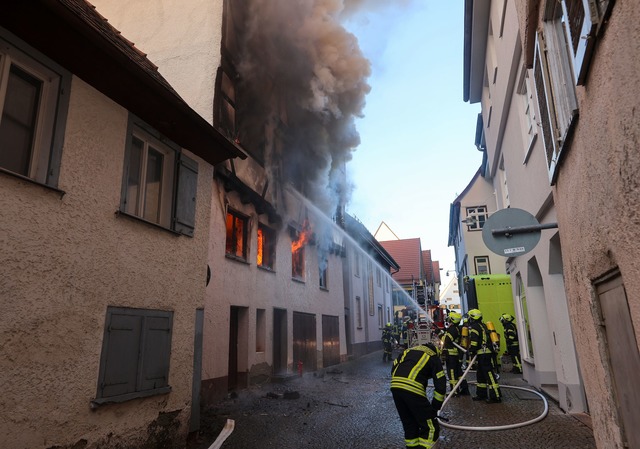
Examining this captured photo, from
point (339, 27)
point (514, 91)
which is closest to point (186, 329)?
point (514, 91)

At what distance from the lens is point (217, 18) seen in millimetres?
10516

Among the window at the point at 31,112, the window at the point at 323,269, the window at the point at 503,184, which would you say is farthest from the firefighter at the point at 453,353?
the window at the point at 31,112

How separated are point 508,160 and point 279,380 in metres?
7.82

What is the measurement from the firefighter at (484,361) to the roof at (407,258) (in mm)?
28388

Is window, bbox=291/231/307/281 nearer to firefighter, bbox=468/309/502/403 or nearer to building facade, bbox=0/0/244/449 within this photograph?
firefighter, bbox=468/309/502/403

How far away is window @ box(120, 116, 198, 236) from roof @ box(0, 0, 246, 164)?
0.22 m

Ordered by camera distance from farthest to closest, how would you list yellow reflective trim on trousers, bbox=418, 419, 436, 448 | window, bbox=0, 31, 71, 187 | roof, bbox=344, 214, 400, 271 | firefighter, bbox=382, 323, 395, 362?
roof, bbox=344, 214, 400, 271
firefighter, bbox=382, 323, 395, 362
yellow reflective trim on trousers, bbox=418, 419, 436, 448
window, bbox=0, 31, 71, 187

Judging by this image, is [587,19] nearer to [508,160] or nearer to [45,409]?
[45,409]

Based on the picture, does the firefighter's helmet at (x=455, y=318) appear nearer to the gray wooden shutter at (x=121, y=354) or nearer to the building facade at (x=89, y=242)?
the building facade at (x=89, y=242)

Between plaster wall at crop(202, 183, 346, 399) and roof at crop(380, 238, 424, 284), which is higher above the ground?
roof at crop(380, 238, 424, 284)

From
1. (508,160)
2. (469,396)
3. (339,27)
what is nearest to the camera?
(469,396)

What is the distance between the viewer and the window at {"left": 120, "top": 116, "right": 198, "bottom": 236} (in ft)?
18.7

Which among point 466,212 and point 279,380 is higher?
point 466,212

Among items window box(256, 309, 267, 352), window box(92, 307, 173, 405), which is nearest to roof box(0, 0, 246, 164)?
window box(92, 307, 173, 405)
